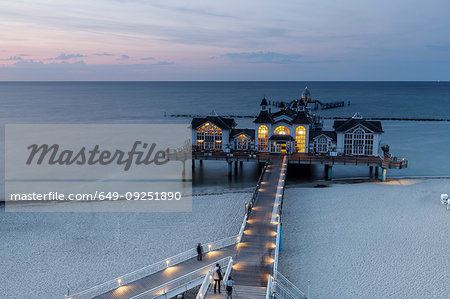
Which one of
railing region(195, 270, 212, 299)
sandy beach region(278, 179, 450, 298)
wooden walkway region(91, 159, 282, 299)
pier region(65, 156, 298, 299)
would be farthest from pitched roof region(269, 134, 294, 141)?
railing region(195, 270, 212, 299)

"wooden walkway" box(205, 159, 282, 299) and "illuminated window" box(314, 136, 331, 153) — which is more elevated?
"illuminated window" box(314, 136, 331, 153)

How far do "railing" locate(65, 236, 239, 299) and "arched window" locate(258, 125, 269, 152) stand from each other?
22645mm

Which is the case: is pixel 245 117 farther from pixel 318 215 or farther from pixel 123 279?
pixel 123 279

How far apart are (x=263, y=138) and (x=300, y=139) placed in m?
3.89

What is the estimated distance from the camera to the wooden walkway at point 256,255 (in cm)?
1593

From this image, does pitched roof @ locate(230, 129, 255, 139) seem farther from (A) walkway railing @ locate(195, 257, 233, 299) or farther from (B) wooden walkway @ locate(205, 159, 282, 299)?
(A) walkway railing @ locate(195, 257, 233, 299)

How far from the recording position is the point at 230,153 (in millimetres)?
41562

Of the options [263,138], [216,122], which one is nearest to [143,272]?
[216,122]

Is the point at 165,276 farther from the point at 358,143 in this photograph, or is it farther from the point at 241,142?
the point at 358,143

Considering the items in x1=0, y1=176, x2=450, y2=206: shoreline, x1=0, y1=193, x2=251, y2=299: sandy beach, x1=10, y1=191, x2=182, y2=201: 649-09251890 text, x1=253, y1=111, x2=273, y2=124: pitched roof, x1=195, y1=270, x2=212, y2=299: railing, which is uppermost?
x1=253, y1=111, x2=273, y2=124: pitched roof

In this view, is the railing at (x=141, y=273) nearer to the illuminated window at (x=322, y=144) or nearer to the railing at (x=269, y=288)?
the railing at (x=269, y=288)

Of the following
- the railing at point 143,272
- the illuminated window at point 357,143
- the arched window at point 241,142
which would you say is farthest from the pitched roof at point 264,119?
the railing at point 143,272

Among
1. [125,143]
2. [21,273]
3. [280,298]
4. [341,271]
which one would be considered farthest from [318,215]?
[125,143]

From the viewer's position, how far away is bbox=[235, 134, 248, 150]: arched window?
4341 centimetres
